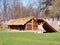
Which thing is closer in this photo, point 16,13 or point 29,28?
point 29,28

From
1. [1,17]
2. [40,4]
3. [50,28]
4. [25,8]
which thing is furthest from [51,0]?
[50,28]

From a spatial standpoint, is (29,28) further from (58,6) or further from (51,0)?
(51,0)

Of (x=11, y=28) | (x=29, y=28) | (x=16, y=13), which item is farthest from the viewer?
(x=16, y=13)

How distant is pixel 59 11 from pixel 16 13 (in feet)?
102

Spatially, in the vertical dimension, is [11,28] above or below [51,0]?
below

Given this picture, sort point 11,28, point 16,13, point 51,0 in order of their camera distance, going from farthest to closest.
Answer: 1. point 16,13
2. point 51,0
3. point 11,28

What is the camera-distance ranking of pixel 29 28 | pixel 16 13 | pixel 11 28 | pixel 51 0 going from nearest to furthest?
pixel 29 28, pixel 11 28, pixel 51 0, pixel 16 13

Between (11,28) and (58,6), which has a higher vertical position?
(58,6)

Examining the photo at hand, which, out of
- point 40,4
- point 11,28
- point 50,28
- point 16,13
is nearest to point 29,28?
point 11,28

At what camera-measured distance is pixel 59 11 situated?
68.4 m

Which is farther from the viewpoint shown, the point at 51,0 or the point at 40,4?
the point at 40,4

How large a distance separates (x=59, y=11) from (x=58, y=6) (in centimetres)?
167

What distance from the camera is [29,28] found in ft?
176

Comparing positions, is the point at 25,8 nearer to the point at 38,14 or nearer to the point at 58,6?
the point at 38,14
